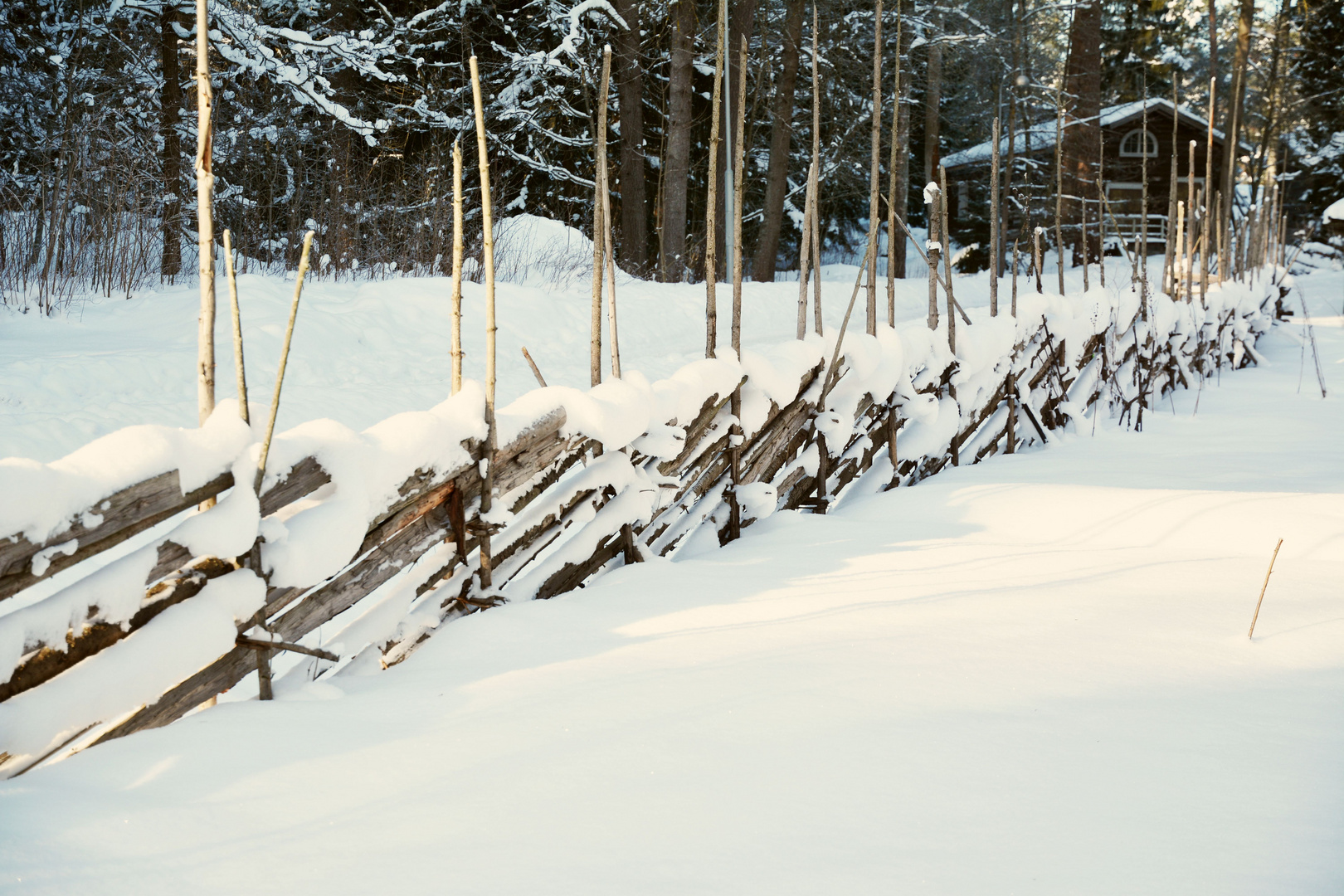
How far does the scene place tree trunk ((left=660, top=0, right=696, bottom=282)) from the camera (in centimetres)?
1274

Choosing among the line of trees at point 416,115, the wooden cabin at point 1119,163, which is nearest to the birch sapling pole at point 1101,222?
the line of trees at point 416,115

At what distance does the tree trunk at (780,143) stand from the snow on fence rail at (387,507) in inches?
444

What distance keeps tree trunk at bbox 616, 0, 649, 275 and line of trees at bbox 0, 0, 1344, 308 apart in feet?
0.11

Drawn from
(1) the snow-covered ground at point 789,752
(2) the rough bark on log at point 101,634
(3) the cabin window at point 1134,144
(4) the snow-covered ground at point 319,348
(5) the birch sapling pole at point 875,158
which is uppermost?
(3) the cabin window at point 1134,144

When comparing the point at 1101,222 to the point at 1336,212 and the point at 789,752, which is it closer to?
the point at 789,752

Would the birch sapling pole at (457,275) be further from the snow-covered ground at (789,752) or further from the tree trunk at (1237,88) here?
the tree trunk at (1237,88)

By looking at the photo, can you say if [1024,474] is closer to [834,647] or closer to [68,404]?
[834,647]

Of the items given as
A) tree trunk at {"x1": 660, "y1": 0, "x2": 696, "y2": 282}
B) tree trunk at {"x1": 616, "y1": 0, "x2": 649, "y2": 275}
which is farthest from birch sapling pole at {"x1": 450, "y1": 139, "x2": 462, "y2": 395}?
tree trunk at {"x1": 616, "y1": 0, "x2": 649, "y2": 275}

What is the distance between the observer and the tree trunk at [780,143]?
15.0m

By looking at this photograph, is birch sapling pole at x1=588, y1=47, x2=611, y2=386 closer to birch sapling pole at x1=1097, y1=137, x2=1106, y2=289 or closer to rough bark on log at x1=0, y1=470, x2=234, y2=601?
rough bark on log at x1=0, y1=470, x2=234, y2=601

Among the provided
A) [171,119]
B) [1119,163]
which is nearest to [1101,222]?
[171,119]

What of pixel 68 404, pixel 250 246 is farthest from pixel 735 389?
pixel 250 246

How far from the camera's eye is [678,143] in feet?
43.2

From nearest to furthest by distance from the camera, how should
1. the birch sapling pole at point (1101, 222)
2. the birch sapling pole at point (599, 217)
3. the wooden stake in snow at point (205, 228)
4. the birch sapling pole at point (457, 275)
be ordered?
the wooden stake in snow at point (205, 228) → the birch sapling pole at point (457, 275) → the birch sapling pole at point (599, 217) → the birch sapling pole at point (1101, 222)
